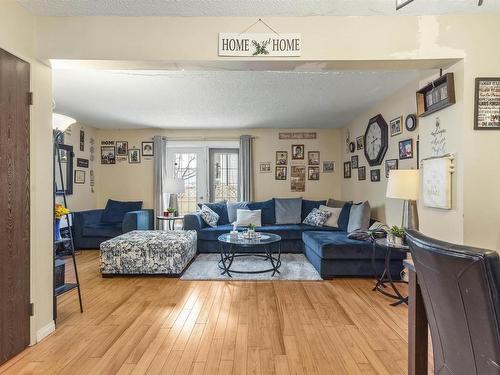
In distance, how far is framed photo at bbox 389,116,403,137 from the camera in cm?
358

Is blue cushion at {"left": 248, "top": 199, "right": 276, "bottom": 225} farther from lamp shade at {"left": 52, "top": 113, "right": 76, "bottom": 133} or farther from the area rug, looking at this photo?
lamp shade at {"left": 52, "top": 113, "right": 76, "bottom": 133}

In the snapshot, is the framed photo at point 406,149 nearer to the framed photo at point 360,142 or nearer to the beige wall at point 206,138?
the framed photo at point 360,142

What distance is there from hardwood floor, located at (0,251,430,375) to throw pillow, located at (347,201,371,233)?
3.37 feet

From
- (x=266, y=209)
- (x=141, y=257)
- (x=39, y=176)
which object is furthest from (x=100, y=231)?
(x=39, y=176)

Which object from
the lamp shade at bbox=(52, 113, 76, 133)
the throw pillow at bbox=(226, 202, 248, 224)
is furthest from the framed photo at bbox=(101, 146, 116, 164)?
the lamp shade at bbox=(52, 113, 76, 133)

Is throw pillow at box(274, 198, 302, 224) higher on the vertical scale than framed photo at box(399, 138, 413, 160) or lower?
lower

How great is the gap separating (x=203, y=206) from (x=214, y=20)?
144 inches

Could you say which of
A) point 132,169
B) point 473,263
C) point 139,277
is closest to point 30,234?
point 139,277

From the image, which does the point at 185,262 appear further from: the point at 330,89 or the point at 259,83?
the point at 330,89

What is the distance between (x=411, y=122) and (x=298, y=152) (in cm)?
283

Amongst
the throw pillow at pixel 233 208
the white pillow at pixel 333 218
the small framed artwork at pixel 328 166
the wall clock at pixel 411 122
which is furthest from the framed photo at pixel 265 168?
the wall clock at pixel 411 122

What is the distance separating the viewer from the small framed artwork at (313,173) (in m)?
5.99

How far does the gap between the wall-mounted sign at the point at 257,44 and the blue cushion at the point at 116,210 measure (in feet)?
14.3

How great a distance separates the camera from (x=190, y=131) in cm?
601
